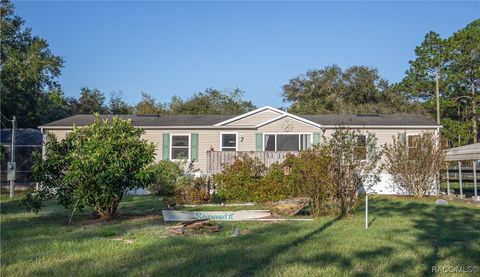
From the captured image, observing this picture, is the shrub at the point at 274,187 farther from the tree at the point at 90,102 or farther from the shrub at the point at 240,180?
the tree at the point at 90,102

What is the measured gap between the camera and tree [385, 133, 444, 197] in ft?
61.5

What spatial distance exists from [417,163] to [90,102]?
36221 millimetres

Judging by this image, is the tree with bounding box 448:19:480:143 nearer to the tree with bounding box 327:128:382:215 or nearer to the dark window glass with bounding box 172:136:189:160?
the dark window glass with bounding box 172:136:189:160

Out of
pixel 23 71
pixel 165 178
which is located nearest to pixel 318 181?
pixel 165 178

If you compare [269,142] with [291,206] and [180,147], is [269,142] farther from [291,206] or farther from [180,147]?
[291,206]

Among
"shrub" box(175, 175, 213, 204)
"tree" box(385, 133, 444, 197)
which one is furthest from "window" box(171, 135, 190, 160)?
"tree" box(385, 133, 444, 197)

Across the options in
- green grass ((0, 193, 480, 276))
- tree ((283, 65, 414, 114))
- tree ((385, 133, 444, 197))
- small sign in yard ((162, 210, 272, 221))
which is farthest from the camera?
tree ((283, 65, 414, 114))

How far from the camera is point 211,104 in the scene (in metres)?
49.7

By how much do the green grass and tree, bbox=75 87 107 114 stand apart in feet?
122

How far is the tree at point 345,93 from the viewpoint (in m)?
44.0

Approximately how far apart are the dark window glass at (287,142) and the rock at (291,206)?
10.5 metres

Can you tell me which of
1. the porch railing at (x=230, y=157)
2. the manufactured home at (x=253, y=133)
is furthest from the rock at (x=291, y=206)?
the manufactured home at (x=253, y=133)

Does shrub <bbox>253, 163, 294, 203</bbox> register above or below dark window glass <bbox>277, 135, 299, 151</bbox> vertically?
below

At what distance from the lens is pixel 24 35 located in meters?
35.5
